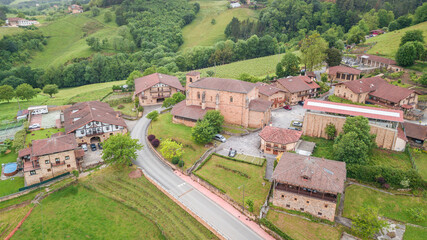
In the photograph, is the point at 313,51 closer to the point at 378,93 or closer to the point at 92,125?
the point at 378,93

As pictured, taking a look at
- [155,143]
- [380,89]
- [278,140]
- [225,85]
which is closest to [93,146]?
[155,143]

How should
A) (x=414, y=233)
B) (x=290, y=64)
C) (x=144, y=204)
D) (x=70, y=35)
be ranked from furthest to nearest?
(x=70, y=35), (x=290, y=64), (x=144, y=204), (x=414, y=233)

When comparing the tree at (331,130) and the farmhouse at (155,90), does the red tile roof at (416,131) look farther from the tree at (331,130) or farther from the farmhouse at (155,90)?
the farmhouse at (155,90)

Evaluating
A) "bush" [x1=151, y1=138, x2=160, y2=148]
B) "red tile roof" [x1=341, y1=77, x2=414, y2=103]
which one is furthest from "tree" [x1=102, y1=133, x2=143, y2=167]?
"red tile roof" [x1=341, y1=77, x2=414, y2=103]

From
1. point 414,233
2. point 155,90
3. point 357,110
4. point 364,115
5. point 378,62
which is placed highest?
point 378,62

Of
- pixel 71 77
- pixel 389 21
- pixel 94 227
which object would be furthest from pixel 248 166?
pixel 389 21

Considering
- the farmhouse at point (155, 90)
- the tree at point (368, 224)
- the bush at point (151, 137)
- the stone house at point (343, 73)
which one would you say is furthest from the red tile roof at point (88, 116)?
the stone house at point (343, 73)
